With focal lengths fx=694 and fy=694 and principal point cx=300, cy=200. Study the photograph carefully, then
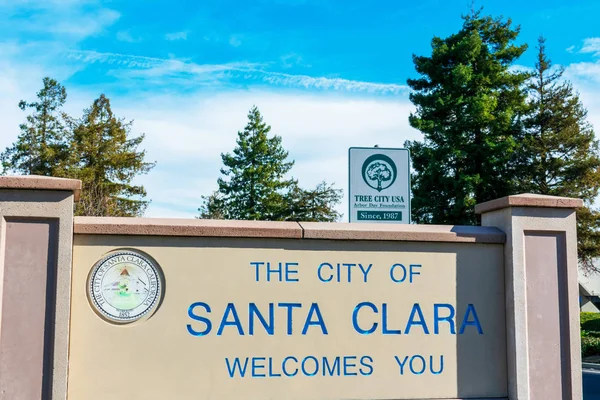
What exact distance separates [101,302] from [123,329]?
336 mm

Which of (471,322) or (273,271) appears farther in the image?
(471,322)

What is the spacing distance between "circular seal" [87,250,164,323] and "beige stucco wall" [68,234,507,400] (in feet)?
0.26

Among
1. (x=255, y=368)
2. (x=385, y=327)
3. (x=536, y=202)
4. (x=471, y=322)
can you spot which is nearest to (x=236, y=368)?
(x=255, y=368)

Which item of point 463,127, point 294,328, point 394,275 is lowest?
point 294,328

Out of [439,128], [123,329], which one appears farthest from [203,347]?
[439,128]

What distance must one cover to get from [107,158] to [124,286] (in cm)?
3721

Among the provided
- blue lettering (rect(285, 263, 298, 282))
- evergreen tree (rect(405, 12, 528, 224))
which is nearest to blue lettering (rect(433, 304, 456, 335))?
blue lettering (rect(285, 263, 298, 282))

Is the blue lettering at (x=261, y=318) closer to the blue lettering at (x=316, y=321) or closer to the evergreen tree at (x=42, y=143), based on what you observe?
the blue lettering at (x=316, y=321)

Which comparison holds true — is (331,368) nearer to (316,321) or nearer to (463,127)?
(316,321)

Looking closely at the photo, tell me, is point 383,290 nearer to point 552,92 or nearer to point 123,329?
point 123,329

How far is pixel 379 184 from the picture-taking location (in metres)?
Answer: 9.16

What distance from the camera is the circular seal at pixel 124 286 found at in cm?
669

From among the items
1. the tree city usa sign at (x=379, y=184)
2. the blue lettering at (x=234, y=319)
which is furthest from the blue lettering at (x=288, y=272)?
the tree city usa sign at (x=379, y=184)

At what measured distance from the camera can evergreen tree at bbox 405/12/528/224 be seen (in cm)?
3512
